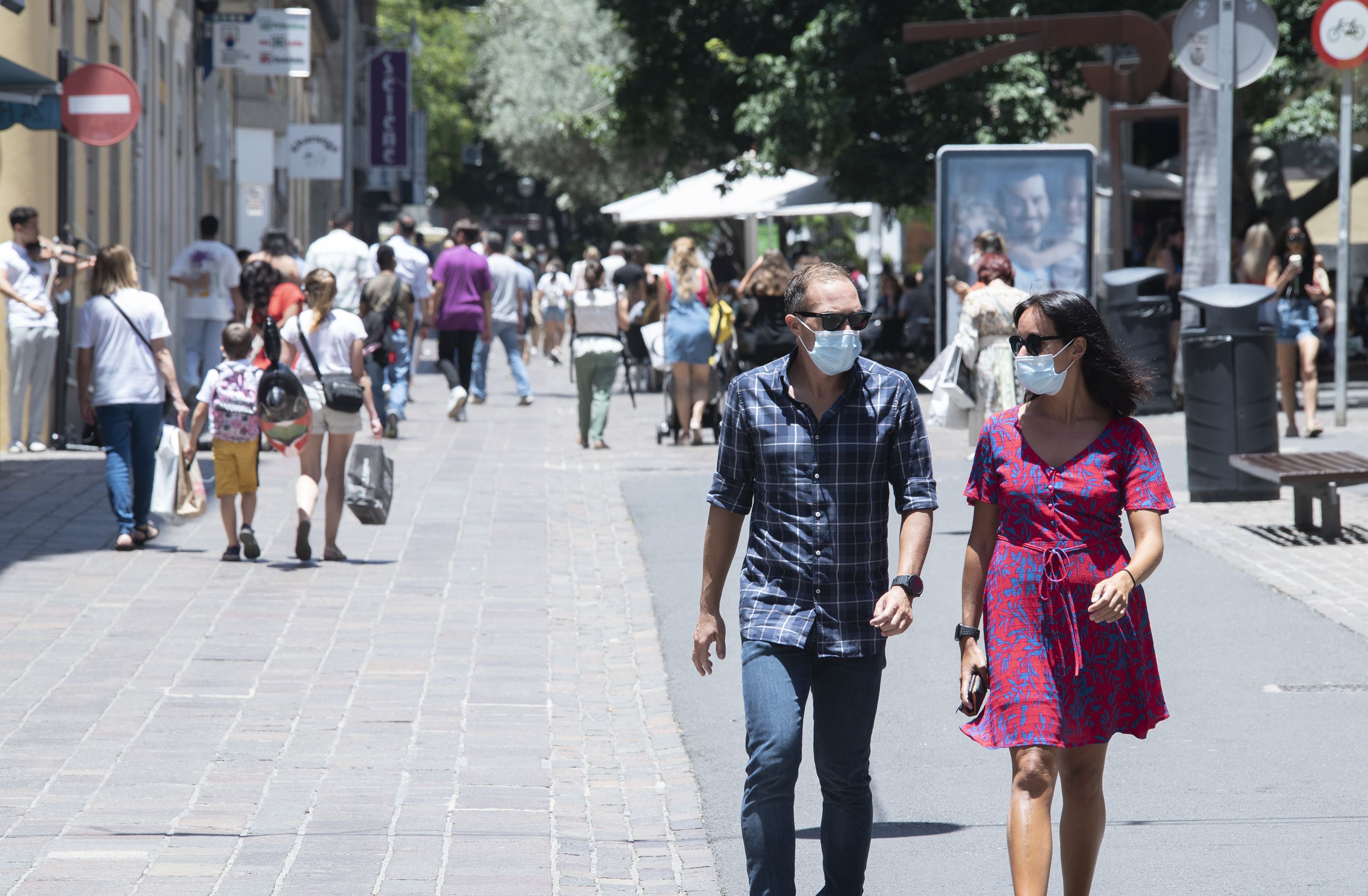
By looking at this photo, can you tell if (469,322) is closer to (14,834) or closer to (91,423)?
(91,423)

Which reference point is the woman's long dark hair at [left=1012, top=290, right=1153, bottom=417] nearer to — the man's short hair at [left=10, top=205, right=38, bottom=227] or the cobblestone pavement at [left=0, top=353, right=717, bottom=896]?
the cobblestone pavement at [left=0, top=353, right=717, bottom=896]

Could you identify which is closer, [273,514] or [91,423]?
[91,423]

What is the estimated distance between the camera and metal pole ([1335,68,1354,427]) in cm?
1432

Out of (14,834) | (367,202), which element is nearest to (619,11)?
(14,834)

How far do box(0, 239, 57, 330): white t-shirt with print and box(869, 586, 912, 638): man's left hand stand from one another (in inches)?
453

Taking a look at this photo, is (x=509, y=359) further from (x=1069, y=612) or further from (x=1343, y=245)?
(x=1069, y=612)

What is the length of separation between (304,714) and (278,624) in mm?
1761

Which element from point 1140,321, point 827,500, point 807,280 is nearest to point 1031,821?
Result: point 827,500

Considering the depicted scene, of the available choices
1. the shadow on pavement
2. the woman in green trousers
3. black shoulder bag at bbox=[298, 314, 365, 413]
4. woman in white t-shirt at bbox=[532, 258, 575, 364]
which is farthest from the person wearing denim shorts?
woman in white t-shirt at bbox=[532, 258, 575, 364]

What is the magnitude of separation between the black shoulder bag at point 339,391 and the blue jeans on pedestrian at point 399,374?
7.07 metres

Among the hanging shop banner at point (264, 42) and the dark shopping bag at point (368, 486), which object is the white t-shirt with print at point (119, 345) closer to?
the dark shopping bag at point (368, 486)

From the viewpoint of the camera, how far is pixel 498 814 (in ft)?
18.3

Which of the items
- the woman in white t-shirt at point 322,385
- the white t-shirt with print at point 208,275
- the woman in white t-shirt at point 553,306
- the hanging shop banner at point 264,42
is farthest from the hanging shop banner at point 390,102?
the woman in white t-shirt at point 322,385

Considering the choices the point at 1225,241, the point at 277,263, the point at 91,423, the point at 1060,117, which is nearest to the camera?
the point at 91,423
